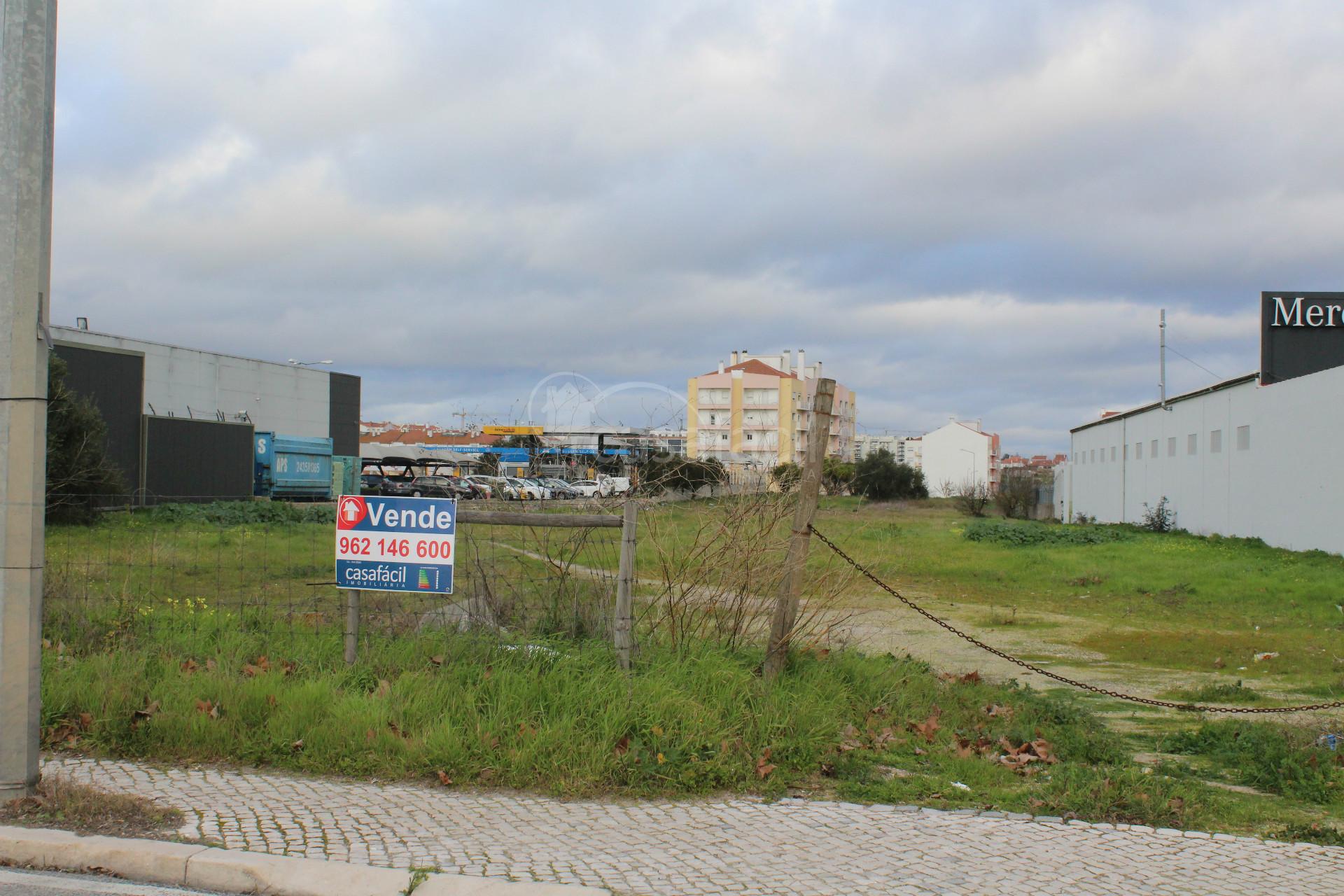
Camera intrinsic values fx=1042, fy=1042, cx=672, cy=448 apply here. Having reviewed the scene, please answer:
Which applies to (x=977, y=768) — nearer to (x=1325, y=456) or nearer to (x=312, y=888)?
(x=312, y=888)

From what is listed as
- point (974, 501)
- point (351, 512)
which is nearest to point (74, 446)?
point (351, 512)

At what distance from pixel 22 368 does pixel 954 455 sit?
111 m

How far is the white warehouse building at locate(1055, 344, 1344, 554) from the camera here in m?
27.4

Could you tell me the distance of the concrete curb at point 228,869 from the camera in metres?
4.42

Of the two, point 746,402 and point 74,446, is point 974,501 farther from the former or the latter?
point 746,402

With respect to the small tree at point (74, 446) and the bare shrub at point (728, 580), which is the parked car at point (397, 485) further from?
the bare shrub at point (728, 580)

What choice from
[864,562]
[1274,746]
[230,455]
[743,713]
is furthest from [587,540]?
[230,455]

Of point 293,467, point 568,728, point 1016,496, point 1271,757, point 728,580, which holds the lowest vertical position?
point 1271,757

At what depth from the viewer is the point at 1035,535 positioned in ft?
110

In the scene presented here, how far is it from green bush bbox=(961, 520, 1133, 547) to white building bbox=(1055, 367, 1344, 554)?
3.67 metres

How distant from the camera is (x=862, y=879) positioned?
4605 mm

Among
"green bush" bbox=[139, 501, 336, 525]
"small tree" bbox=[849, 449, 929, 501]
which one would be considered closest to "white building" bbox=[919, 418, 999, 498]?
"small tree" bbox=[849, 449, 929, 501]

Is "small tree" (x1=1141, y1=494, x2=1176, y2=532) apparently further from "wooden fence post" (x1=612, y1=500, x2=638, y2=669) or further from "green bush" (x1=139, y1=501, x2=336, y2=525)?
"wooden fence post" (x1=612, y1=500, x2=638, y2=669)

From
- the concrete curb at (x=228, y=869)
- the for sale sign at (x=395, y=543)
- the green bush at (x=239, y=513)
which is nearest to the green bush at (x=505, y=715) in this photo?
the for sale sign at (x=395, y=543)
